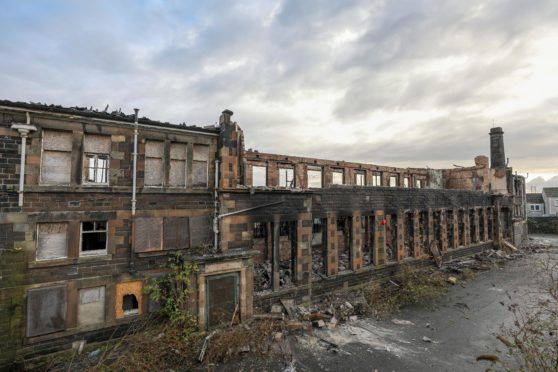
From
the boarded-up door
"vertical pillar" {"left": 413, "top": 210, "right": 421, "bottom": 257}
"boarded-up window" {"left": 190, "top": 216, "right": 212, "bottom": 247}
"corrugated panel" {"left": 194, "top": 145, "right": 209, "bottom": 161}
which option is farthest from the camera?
"vertical pillar" {"left": 413, "top": 210, "right": 421, "bottom": 257}

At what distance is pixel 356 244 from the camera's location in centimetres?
1520

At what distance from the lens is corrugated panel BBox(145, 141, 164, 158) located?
10.7 m

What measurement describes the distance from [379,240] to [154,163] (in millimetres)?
12599

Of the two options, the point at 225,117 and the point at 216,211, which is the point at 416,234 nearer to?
the point at 216,211

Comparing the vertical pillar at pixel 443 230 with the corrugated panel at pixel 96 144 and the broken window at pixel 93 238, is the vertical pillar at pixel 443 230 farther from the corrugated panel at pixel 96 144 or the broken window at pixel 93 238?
the corrugated panel at pixel 96 144

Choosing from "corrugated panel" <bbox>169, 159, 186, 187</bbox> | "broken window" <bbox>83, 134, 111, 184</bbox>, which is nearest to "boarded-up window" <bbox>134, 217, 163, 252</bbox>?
"corrugated panel" <bbox>169, 159, 186, 187</bbox>

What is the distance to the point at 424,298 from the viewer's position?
14.1m

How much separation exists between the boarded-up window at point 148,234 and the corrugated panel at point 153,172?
142 centimetres

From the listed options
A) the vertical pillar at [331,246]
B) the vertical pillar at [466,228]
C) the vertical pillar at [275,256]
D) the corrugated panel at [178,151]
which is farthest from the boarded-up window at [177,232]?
the vertical pillar at [466,228]

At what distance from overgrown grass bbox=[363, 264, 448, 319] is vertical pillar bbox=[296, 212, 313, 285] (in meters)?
3.16

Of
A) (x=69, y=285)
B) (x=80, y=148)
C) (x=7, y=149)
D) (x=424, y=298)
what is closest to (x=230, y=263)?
→ (x=69, y=285)

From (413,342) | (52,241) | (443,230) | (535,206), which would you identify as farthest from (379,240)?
(535,206)

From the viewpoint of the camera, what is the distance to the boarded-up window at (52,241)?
8.96 meters

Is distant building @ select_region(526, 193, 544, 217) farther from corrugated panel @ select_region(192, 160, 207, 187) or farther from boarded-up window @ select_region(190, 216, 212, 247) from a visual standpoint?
corrugated panel @ select_region(192, 160, 207, 187)
